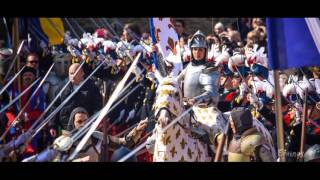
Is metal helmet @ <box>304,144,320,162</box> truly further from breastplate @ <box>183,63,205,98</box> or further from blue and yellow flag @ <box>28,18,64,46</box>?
blue and yellow flag @ <box>28,18,64,46</box>

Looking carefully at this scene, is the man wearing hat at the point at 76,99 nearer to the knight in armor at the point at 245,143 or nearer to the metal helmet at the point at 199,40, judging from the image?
the metal helmet at the point at 199,40

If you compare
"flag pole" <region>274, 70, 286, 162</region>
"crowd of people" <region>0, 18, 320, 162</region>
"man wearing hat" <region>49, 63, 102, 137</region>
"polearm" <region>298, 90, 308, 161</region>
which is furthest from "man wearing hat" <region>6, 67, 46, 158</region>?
"polearm" <region>298, 90, 308, 161</region>

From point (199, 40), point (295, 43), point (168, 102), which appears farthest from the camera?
point (199, 40)

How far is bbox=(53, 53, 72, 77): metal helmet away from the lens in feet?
31.6

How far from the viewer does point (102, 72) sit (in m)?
9.69

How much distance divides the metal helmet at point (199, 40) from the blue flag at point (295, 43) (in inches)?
23.5

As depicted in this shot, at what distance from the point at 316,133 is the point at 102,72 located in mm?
2009

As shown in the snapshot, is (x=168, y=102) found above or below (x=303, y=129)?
above

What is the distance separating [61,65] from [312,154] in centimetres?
239

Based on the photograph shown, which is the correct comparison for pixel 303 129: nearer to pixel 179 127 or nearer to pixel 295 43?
pixel 295 43

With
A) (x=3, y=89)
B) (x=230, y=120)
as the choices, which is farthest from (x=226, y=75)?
(x=3, y=89)

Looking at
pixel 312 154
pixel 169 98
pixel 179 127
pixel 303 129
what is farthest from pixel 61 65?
pixel 312 154

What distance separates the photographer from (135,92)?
9586 mm
